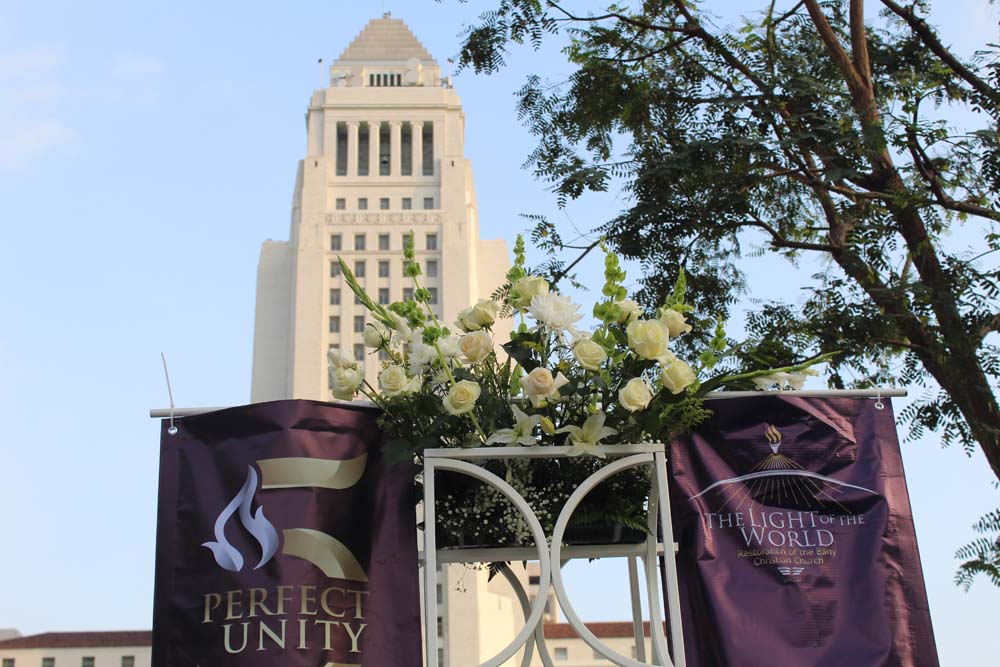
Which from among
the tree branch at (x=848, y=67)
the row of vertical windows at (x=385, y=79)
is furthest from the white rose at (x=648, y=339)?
the row of vertical windows at (x=385, y=79)

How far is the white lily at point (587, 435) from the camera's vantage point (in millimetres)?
3943

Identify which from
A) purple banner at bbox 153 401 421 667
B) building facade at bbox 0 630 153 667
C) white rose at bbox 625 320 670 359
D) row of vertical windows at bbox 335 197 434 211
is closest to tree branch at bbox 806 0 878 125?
white rose at bbox 625 320 670 359

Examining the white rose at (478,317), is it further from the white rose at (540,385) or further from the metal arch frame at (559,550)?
the metal arch frame at (559,550)

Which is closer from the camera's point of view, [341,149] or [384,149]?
[341,149]

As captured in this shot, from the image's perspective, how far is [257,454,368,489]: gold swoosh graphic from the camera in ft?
13.5

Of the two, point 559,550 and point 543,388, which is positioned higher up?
point 543,388

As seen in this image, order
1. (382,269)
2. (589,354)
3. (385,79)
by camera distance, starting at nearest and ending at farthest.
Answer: (589,354) < (382,269) < (385,79)

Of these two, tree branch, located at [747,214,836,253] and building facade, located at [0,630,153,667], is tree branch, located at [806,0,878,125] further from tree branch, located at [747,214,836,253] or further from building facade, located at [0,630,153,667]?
building facade, located at [0,630,153,667]

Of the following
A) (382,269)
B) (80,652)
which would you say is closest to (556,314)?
(80,652)

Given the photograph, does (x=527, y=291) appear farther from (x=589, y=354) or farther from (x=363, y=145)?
(x=363, y=145)

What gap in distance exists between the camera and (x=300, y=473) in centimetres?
412

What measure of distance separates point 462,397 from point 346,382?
1.63 feet

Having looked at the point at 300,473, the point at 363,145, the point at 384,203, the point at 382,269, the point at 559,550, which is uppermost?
the point at 363,145

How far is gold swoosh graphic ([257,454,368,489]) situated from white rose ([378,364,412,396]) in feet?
1.06
